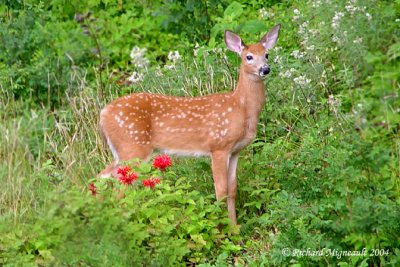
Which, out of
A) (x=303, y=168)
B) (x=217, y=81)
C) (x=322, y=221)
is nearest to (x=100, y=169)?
(x=217, y=81)

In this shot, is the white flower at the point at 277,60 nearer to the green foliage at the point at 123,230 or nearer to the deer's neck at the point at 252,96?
the deer's neck at the point at 252,96

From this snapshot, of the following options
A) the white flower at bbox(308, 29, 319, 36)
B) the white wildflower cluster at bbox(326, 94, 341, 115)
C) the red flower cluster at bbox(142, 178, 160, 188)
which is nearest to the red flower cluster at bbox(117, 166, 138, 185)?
the red flower cluster at bbox(142, 178, 160, 188)

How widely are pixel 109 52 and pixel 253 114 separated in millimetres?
4597

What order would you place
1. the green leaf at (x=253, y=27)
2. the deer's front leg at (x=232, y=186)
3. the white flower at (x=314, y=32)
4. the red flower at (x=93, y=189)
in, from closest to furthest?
the red flower at (x=93, y=189) < the deer's front leg at (x=232, y=186) < the white flower at (x=314, y=32) < the green leaf at (x=253, y=27)

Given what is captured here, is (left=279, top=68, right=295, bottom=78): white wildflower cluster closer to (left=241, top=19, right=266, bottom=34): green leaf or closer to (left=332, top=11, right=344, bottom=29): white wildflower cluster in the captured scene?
(left=332, top=11, right=344, bottom=29): white wildflower cluster

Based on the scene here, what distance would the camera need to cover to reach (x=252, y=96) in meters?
9.27

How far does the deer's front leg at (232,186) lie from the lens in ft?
29.0

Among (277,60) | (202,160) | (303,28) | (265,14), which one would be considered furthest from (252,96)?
(265,14)

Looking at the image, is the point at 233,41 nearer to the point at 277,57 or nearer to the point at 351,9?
the point at 277,57

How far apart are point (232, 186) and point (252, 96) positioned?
798 mm

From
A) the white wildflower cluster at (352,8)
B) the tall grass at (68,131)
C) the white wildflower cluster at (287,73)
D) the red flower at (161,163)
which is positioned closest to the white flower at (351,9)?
the white wildflower cluster at (352,8)

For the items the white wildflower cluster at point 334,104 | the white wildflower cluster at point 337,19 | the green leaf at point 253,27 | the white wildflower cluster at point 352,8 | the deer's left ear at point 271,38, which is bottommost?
the white wildflower cluster at point 334,104

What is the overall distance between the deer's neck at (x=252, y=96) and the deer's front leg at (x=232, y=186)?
379 mm

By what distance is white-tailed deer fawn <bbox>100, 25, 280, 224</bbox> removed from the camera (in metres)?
9.18
